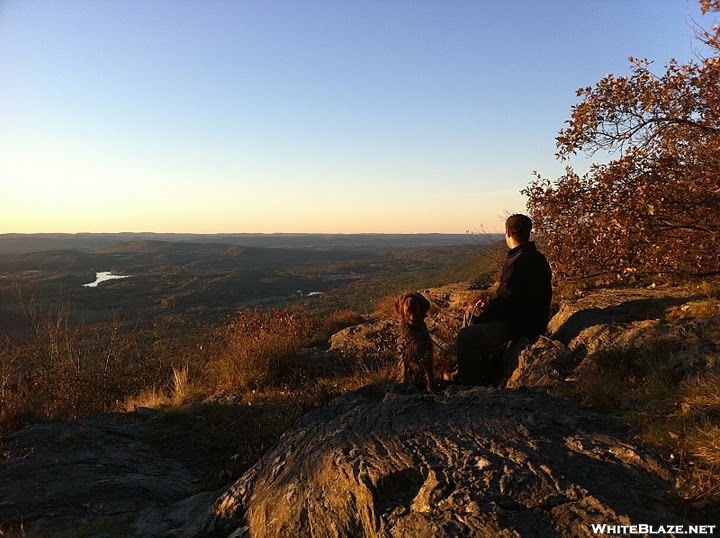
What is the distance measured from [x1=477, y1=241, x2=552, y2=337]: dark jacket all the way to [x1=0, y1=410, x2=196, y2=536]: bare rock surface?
3.86 m

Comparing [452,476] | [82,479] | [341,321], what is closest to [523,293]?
[452,476]

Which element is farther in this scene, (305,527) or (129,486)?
(129,486)

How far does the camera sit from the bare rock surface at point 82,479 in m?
3.56

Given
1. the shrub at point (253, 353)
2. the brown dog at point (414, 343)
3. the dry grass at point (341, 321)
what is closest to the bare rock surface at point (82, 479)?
the shrub at point (253, 353)

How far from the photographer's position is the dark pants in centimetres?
459

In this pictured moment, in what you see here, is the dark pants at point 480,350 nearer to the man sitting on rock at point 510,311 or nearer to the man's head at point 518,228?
the man sitting on rock at point 510,311

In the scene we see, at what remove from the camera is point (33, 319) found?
8188mm

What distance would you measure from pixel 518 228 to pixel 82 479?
527 cm

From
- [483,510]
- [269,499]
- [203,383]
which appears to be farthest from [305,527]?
[203,383]

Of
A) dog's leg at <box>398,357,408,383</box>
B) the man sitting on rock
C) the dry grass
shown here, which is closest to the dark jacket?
the man sitting on rock

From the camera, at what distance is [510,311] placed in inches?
193

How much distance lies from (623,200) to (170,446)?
295 inches

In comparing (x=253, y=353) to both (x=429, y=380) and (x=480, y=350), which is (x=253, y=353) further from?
(x=480, y=350)

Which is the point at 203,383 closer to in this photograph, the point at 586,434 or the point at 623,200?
the point at 586,434
